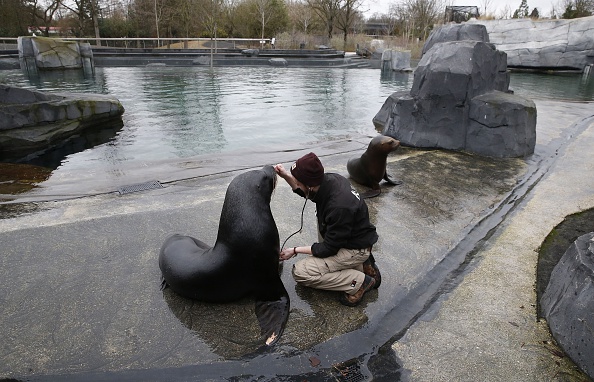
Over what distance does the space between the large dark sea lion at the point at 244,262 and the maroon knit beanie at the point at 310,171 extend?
10.7 inches

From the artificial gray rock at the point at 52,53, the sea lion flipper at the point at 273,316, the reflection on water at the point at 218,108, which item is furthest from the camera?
the artificial gray rock at the point at 52,53

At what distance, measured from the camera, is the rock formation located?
262 inches

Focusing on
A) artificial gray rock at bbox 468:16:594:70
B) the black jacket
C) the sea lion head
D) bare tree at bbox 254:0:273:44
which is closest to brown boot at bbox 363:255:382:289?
the black jacket

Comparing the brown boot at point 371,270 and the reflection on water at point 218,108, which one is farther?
the reflection on water at point 218,108

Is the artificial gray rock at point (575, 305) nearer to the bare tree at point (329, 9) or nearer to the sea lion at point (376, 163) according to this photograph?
the sea lion at point (376, 163)

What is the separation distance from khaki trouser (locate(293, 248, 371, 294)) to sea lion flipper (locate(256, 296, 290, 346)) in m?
0.23

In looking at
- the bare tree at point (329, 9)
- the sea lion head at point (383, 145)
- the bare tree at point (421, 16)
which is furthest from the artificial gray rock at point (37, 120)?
the bare tree at point (421, 16)

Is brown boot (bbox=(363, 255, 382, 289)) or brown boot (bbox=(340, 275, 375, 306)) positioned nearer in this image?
brown boot (bbox=(340, 275, 375, 306))

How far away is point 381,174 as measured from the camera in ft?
16.6

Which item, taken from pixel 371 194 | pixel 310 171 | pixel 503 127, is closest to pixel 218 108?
pixel 503 127

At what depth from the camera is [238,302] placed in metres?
2.78

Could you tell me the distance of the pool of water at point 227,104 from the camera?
26.4 feet

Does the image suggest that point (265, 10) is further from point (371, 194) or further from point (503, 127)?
point (371, 194)

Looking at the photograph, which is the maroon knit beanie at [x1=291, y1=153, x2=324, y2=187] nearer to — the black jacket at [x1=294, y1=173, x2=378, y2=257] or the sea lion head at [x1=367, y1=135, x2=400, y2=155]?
the black jacket at [x1=294, y1=173, x2=378, y2=257]
